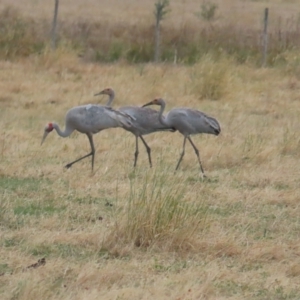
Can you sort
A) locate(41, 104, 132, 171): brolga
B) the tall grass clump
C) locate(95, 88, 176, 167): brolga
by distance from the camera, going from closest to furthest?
the tall grass clump < locate(41, 104, 132, 171): brolga < locate(95, 88, 176, 167): brolga

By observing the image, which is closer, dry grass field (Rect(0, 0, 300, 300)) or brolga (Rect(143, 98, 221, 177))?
dry grass field (Rect(0, 0, 300, 300))

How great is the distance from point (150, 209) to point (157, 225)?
142mm

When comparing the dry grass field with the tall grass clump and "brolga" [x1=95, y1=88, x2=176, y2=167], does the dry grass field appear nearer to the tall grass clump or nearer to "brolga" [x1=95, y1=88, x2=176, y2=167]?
the tall grass clump

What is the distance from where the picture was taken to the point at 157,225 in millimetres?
6652

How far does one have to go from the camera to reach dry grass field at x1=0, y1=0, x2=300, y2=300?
5.91 m

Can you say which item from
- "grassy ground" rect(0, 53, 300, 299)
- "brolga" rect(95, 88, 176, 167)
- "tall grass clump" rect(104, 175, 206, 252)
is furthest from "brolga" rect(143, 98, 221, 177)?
"tall grass clump" rect(104, 175, 206, 252)

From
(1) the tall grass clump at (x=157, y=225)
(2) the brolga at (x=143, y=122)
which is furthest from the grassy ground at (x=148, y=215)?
(2) the brolga at (x=143, y=122)

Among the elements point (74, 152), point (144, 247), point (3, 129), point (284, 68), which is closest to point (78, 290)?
point (144, 247)

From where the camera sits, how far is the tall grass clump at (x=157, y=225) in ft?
21.7

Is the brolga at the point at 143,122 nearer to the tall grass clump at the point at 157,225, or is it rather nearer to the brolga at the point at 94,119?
the brolga at the point at 94,119

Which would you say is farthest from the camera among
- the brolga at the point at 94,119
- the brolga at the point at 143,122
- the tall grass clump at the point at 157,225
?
the brolga at the point at 143,122

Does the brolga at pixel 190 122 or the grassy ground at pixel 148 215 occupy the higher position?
the brolga at pixel 190 122

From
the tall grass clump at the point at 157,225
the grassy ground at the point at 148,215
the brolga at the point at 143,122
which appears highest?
the brolga at the point at 143,122

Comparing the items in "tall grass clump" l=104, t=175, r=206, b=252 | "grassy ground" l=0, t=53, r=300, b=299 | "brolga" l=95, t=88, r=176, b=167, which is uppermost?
"brolga" l=95, t=88, r=176, b=167
